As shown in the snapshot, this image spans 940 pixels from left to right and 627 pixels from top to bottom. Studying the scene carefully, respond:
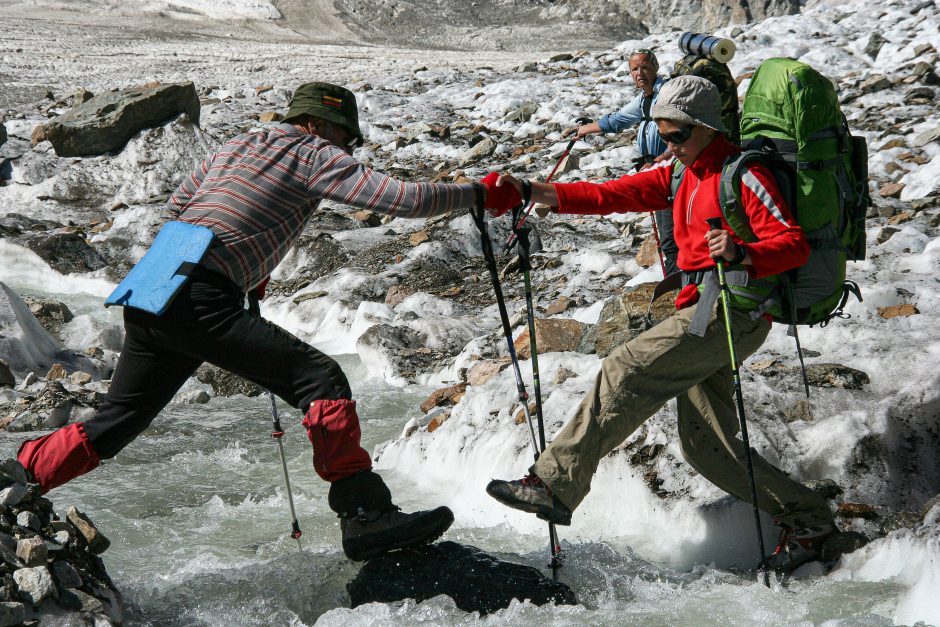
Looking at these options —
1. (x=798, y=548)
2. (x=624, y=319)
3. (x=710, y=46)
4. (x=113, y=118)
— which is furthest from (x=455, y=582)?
(x=113, y=118)

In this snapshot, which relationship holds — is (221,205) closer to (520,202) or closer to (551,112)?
(520,202)

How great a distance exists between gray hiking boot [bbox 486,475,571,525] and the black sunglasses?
5.06 feet

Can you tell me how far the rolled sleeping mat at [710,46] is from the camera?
477 cm

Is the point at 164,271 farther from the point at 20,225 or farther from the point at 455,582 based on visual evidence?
the point at 20,225

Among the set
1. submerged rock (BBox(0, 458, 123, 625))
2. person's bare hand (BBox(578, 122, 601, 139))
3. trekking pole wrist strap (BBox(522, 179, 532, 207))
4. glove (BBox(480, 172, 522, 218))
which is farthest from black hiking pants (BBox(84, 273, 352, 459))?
person's bare hand (BBox(578, 122, 601, 139))

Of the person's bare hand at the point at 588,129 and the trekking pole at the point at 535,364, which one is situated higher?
the person's bare hand at the point at 588,129

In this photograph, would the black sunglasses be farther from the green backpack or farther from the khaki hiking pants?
the khaki hiking pants

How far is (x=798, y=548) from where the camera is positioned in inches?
161

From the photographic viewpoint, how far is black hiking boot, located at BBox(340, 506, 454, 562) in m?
3.78

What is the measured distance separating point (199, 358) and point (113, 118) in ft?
40.8

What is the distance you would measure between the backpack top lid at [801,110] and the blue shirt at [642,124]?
240 cm

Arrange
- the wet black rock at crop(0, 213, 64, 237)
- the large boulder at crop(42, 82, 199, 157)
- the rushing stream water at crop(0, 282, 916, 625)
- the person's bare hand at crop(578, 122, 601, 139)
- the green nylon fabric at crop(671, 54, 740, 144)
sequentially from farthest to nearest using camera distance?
the large boulder at crop(42, 82, 199, 157) → the wet black rock at crop(0, 213, 64, 237) → the person's bare hand at crop(578, 122, 601, 139) → the green nylon fabric at crop(671, 54, 740, 144) → the rushing stream water at crop(0, 282, 916, 625)

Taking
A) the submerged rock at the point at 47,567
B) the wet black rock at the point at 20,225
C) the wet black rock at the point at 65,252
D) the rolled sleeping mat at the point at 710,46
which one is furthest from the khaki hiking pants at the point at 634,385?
the wet black rock at the point at 20,225

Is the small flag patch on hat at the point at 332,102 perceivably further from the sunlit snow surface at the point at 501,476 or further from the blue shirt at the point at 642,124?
the blue shirt at the point at 642,124
